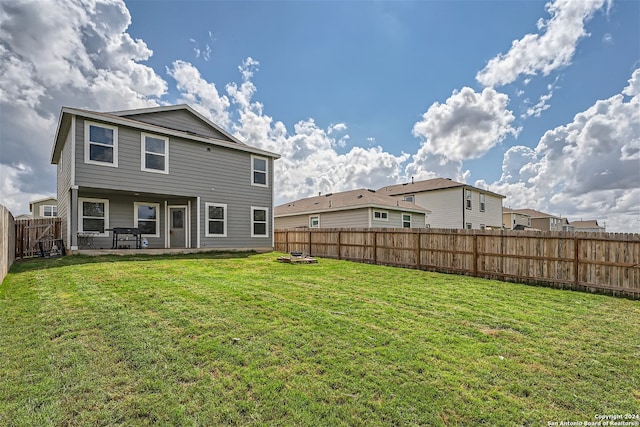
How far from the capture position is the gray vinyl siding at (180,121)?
1294 centimetres

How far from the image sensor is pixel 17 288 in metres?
5.75

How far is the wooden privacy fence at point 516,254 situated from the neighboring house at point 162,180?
556cm

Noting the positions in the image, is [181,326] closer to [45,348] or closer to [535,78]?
[45,348]

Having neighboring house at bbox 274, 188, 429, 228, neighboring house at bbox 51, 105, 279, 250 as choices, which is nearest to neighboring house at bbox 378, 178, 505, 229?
neighboring house at bbox 274, 188, 429, 228

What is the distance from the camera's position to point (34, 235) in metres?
11.7

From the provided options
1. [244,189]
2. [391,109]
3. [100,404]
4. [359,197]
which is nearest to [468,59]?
[391,109]

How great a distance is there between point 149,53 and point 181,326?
12.8m

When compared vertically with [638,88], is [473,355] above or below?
below

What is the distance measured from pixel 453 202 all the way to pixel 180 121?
2090cm

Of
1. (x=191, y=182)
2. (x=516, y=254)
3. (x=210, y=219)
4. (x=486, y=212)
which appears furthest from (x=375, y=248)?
(x=486, y=212)

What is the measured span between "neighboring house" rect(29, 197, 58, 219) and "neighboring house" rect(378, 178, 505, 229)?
112ft

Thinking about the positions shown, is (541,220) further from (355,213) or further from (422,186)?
(355,213)

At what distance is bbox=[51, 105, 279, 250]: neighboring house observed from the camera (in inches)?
425

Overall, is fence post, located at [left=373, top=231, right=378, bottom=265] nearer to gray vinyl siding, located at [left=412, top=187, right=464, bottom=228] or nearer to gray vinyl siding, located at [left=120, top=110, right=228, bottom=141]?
gray vinyl siding, located at [left=120, top=110, right=228, bottom=141]
